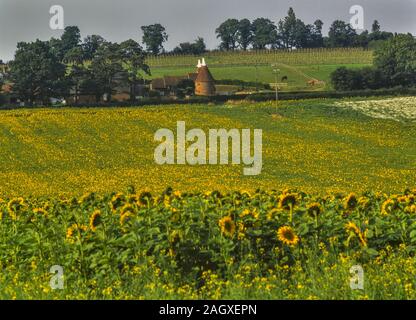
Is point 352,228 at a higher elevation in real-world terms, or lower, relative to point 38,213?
higher

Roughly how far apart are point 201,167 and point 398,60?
70945mm

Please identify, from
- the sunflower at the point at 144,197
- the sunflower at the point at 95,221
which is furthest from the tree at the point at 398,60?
the sunflower at the point at 95,221

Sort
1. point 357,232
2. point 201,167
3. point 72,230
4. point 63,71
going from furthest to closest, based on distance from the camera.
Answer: point 63,71
point 201,167
point 72,230
point 357,232

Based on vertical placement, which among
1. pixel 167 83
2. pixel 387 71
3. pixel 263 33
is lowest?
pixel 167 83

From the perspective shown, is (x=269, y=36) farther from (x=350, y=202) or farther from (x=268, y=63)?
(x=350, y=202)

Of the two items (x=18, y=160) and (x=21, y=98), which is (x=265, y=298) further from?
(x=21, y=98)

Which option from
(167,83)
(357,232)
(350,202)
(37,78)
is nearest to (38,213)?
(350,202)

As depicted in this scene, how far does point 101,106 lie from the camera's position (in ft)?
238

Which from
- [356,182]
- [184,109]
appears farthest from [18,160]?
[184,109]

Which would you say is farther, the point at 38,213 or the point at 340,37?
the point at 340,37

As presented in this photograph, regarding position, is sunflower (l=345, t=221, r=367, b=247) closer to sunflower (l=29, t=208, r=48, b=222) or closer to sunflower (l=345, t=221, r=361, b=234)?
sunflower (l=345, t=221, r=361, b=234)

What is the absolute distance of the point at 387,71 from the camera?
327ft

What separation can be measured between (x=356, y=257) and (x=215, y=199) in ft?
10.8
